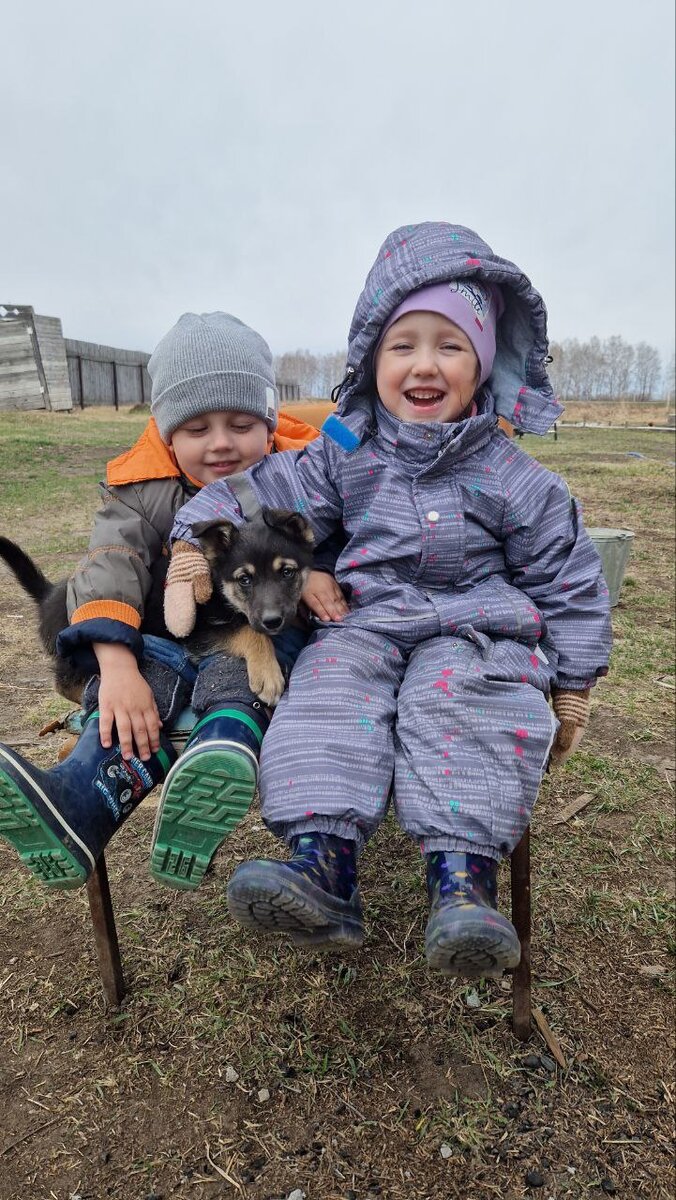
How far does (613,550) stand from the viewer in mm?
6996

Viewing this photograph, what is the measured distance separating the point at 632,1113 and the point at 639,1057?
0.25 metres

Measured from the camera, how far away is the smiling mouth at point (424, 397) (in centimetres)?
277

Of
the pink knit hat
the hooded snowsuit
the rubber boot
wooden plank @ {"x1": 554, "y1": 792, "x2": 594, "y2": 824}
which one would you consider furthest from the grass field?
the pink knit hat

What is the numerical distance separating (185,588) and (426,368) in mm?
1135

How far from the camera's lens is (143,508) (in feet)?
9.65

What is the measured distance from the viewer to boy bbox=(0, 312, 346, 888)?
2129mm

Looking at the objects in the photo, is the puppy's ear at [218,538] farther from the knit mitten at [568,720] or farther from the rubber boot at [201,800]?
the knit mitten at [568,720]

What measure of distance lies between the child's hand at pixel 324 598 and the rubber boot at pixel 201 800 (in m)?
0.61

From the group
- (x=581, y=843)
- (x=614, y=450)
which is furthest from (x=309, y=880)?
(x=614, y=450)

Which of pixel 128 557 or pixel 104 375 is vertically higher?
pixel 104 375

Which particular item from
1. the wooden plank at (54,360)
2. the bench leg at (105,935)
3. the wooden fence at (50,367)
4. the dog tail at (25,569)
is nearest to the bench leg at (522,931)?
the bench leg at (105,935)

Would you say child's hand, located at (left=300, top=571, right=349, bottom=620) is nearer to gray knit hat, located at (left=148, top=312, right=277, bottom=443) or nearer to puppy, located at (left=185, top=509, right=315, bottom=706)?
puppy, located at (left=185, top=509, right=315, bottom=706)

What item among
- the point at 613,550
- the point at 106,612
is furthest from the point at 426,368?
the point at 613,550

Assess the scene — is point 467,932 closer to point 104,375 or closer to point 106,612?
point 106,612
